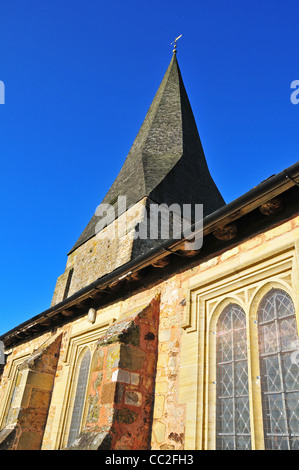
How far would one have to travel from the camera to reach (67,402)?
7.43 metres

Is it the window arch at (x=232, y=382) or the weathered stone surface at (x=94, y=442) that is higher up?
the window arch at (x=232, y=382)

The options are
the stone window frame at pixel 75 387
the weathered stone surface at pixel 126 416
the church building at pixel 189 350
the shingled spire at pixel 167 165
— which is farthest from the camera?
the shingled spire at pixel 167 165

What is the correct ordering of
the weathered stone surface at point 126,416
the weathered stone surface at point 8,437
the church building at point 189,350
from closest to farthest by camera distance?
the church building at point 189,350 < the weathered stone surface at point 126,416 < the weathered stone surface at point 8,437

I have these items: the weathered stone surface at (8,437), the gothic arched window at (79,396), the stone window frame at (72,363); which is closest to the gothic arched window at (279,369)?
the stone window frame at (72,363)

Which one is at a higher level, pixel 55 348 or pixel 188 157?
pixel 188 157

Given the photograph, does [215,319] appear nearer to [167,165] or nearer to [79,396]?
[79,396]

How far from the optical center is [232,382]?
14.4ft

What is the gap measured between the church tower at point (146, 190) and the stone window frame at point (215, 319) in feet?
20.2

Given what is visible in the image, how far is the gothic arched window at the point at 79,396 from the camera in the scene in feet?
22.9

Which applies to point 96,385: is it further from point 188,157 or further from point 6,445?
point 188,157

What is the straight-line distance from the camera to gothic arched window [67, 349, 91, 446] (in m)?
6.97

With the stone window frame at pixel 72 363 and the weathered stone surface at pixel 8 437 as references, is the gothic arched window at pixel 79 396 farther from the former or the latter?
the weathered stone surface at pixel 8 437
